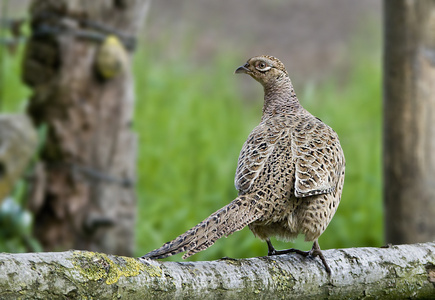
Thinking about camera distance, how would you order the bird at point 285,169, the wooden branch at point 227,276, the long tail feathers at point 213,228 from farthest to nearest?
the bird at point 285,169
the long tail feathers at point 213,228
the wooden branch at point 227,276

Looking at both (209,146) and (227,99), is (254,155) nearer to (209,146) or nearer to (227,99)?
(209,146)

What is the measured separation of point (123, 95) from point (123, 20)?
2.08ft

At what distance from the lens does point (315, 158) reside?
9.07 ft

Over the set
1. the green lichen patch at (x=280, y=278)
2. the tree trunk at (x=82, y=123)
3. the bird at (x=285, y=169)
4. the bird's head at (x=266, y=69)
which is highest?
the tree trunk at (x=82, y=123)

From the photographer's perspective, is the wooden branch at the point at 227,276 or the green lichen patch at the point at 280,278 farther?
the green lichen patch at the point at 280,278

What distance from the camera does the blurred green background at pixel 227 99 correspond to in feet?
22.7

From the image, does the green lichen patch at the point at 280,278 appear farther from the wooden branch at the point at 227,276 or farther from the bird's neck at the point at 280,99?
the bird's neck at the point at 280,99

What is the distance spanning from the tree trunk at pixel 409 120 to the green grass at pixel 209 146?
81 centimetres

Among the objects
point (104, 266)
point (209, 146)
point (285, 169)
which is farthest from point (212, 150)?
point (104, 266)

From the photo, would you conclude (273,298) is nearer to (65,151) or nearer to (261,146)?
(261,146)

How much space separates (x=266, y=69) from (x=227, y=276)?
89 cm

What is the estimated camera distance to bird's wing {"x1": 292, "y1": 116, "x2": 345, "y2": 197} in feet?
8.75

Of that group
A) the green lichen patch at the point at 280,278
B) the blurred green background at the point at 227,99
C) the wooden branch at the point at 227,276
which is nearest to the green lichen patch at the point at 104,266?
the wooden branch at the point at 227,276

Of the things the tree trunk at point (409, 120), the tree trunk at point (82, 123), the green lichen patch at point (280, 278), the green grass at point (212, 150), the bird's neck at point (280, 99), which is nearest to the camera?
the green lichen patch at point (280, 278)
